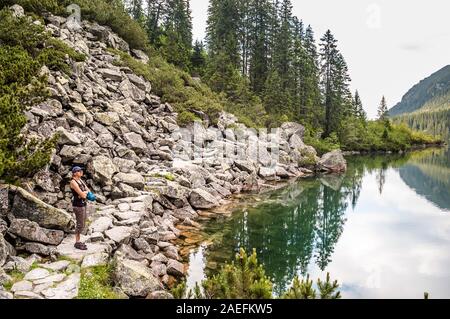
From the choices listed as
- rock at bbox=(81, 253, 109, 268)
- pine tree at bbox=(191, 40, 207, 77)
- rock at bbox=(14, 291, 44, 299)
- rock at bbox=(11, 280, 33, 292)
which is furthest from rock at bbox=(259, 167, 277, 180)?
pine tree at bbox=(191, 40, 207, 77)

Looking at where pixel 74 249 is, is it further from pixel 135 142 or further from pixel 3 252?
pixel 135 142

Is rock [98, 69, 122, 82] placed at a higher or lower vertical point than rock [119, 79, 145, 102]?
higher

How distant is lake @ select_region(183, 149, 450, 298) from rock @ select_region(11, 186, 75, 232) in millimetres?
4781

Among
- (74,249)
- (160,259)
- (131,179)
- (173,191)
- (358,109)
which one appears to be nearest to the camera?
(74,249)

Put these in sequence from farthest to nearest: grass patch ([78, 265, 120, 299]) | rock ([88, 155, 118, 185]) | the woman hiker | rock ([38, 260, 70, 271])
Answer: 1. rock ([88, 155, 118, 185])
2. the woman hiker
3. rock ([38, 260, 70, 271])
4. grass patch ([78, 265, 120, 299])

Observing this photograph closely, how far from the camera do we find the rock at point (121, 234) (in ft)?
40.1

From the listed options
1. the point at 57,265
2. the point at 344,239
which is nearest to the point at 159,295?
the point at 57,265

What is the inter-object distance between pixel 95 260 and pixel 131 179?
754 cm

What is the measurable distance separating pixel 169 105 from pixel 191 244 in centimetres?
1611

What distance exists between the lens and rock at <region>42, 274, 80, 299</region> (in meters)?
Answer: 8.30

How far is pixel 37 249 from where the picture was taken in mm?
10250

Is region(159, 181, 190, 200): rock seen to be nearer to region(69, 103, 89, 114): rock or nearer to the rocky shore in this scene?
the rocky shore
